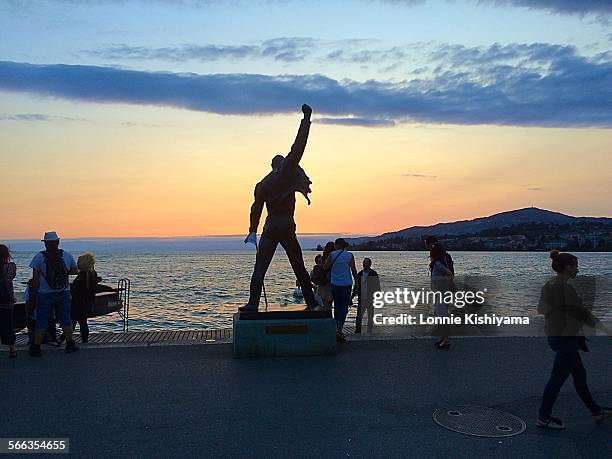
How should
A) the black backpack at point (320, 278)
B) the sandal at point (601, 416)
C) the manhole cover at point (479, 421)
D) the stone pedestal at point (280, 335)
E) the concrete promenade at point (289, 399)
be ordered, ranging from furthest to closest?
1. the black backpack at point (320, 278)
2. the stone pedestal at point (280, 335)
3. the sandal at point (601, 416)
4. the manhole cover at point (479, 421)
5. the concrete promenade at point (289, 399)

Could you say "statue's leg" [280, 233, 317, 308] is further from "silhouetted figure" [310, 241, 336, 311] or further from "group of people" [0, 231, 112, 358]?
"group of people" [0, 231, 112, 358]

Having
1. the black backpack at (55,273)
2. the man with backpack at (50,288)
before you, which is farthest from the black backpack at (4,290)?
the black backpack at (55,273)

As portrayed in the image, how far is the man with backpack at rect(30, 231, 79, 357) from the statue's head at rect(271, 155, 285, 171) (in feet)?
10.7

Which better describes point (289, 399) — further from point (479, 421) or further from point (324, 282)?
point (324, 282)

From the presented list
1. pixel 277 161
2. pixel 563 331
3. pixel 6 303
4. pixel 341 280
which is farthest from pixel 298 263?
pixel 563 331

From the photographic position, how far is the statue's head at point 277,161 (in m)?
9.04

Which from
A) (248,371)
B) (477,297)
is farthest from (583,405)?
(477,297)

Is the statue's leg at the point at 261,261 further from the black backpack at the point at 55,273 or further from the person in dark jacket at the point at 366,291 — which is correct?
the black backpack at the point at 55,273

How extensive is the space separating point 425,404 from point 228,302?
28.2 meters

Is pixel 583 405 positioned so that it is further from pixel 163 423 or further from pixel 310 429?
pixel 163 423

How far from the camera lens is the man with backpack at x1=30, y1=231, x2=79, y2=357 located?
332 inches

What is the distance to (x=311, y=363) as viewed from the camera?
26.4 feet

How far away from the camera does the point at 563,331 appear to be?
5.46 m

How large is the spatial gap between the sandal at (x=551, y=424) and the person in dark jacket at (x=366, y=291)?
559 centimetres
